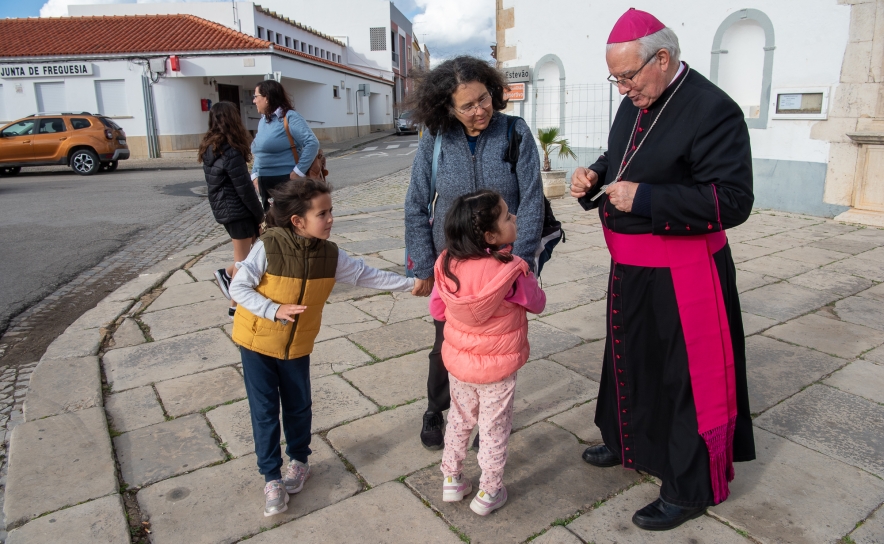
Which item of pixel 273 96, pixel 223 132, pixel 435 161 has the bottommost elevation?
pixel 435 161

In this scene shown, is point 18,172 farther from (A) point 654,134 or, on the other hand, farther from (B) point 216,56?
(A) point 654,134

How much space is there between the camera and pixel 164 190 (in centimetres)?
1305

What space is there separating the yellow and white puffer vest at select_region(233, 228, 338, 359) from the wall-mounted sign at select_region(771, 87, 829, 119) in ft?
26.7

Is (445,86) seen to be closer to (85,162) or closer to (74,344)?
(74,344)

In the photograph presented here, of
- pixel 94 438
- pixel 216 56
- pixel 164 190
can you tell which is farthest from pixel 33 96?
pixel 94 438

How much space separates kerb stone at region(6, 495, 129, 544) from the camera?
2.33 m

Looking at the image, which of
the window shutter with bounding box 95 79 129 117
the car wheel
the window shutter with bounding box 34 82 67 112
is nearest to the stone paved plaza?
the car wheel

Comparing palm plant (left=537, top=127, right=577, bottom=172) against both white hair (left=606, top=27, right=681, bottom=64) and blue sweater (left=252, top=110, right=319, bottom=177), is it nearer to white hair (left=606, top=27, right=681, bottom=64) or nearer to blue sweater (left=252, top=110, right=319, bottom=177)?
blue sweater (left=252, top=110, right=319, bottom=177)

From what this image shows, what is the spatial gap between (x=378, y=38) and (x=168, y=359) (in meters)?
43.8

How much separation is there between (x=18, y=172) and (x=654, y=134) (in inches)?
765

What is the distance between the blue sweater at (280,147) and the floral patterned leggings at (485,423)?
3.14m

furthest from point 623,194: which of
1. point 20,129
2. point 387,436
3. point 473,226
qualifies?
point 20,129

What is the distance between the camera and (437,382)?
2.91 m

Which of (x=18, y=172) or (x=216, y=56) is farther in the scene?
(x=216, y=56)
